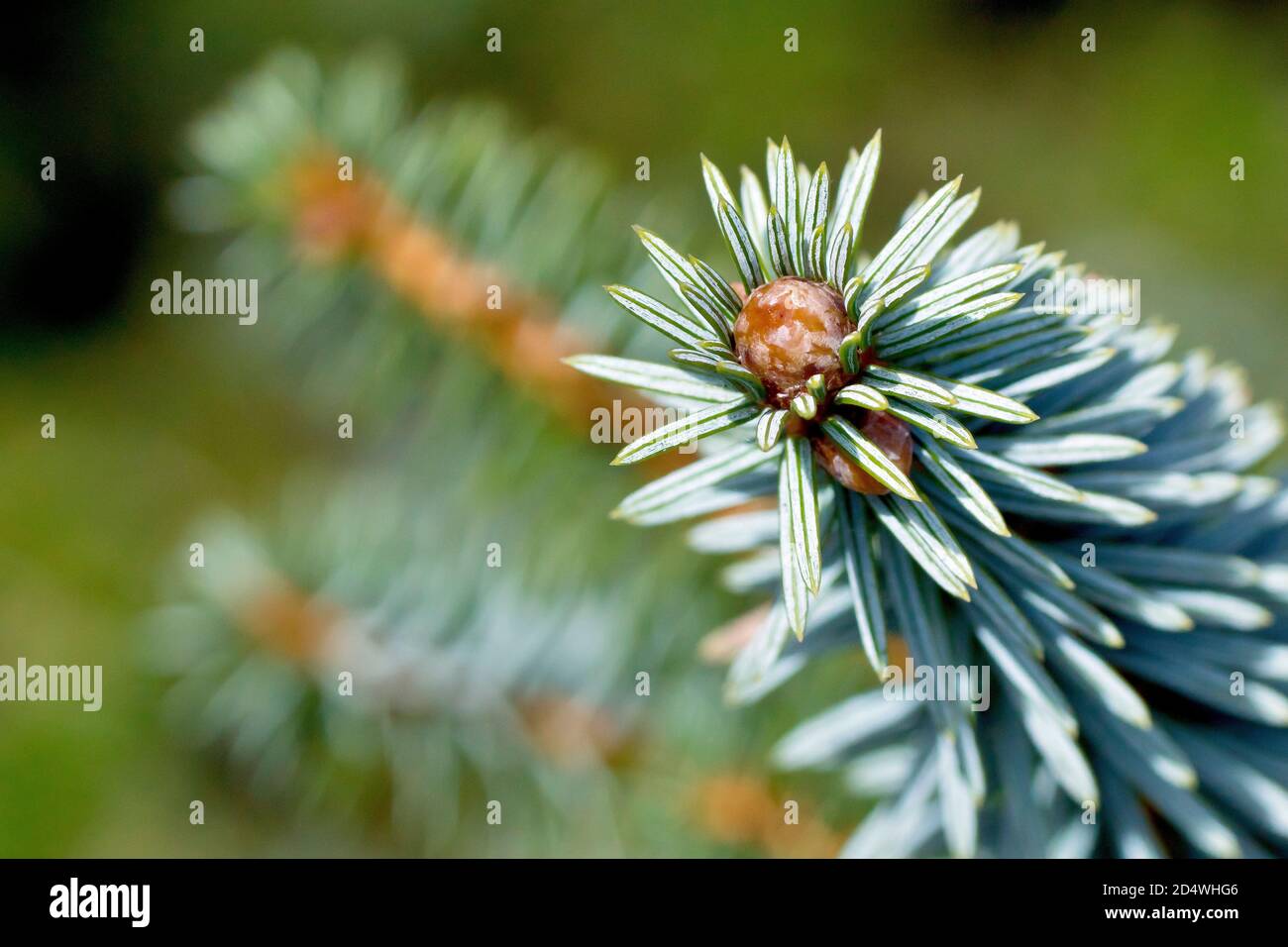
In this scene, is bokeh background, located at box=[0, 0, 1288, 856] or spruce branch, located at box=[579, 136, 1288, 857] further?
bokeh background, located at box=[0, 0, 1288, 856]

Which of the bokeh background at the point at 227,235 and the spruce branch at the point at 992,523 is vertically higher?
the bokeh background at the point at 227,235

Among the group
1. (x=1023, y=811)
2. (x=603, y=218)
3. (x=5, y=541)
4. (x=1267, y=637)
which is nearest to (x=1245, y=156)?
(x=603, y=218)

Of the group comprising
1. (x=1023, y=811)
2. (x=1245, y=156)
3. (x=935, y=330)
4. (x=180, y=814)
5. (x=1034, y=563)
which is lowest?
(x=180, y=814)

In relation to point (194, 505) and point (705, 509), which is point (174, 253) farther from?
point (705, 509)

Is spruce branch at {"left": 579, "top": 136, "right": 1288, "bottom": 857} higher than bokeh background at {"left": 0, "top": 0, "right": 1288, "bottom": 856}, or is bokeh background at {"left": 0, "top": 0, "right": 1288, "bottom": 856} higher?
bokeh background at {"left": 0, "top": 0, "right": 1288, "bottom": 856}

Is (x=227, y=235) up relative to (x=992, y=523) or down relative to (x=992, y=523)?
up

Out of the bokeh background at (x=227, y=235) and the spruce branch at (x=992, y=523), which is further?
the bokeh background at (x=227, y=235)

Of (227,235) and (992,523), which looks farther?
(227,235)
